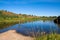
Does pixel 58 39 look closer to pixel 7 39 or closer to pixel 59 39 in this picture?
pixel 59 39

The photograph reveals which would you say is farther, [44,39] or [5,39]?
[5,39]

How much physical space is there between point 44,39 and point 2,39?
653 centimetres

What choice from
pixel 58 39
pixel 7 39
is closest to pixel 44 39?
pixel 58 39

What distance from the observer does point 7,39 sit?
18297 millimetres

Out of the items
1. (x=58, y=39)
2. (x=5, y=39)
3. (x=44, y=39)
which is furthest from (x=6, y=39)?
(x=58, y=39)

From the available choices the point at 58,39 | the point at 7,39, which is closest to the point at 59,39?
the point at 58,39

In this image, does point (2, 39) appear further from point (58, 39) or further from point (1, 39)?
point (58, 39)

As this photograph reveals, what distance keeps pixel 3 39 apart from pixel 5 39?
29cm

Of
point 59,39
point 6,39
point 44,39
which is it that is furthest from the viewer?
point 6,39

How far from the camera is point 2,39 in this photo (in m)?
18.4

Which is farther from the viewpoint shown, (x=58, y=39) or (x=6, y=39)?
(x=6, y=39)

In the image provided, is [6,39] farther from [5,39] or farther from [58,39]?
[58,39]

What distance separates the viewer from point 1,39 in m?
18.4

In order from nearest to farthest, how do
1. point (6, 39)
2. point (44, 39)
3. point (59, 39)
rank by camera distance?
1. point (59, 39)
2. point (44, 39)
3. point (6, 39)
